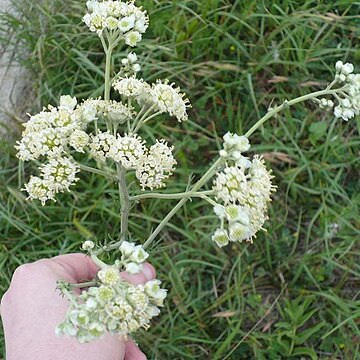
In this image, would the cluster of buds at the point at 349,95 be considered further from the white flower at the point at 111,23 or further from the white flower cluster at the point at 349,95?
the white flower at the point at 111,23

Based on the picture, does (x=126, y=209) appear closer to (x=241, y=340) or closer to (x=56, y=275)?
(x=56, y=275)

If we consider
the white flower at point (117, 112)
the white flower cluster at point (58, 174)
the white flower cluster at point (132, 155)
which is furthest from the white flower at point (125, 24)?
the white flower cluster at point (58, 174)

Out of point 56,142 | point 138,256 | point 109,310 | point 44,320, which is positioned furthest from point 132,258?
point 44,320

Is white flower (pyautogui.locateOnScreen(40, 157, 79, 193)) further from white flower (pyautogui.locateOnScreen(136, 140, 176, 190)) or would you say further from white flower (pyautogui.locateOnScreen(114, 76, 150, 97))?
white flower (pyautogui.locateOnScreen(114, 76, 150, 97))

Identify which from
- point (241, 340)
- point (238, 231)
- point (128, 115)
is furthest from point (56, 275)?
point (241, 340)

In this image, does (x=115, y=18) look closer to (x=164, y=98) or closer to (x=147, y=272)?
(x=164, y=98)

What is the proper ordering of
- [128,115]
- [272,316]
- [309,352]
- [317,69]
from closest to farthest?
[128,115]
[309,352]
[272,316]
[317,69]
